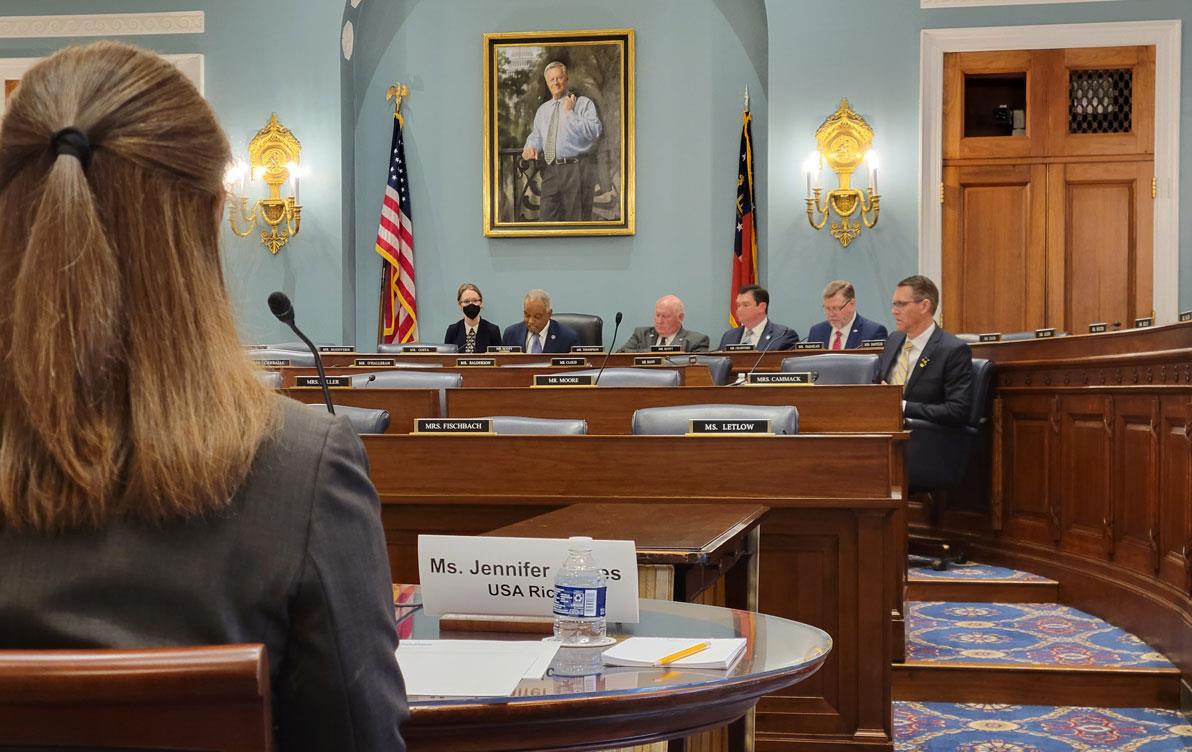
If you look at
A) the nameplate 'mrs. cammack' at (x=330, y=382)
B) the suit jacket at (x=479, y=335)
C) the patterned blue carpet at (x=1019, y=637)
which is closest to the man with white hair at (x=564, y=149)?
the suit jacket at (x=479, y=335)

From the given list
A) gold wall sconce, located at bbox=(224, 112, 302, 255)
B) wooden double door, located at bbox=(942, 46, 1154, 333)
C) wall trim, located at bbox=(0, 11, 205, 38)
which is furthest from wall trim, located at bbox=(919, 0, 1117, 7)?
wall trim, located at bbox=(0, 11, 205, 38)

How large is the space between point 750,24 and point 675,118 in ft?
3.12

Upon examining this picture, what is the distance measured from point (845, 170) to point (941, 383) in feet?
11.6

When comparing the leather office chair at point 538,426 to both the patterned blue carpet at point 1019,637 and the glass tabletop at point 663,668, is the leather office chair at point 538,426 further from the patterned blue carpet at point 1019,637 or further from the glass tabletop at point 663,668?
the glass tabletop at point 663,668

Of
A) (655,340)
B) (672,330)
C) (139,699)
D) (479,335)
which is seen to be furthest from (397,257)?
(139,699)

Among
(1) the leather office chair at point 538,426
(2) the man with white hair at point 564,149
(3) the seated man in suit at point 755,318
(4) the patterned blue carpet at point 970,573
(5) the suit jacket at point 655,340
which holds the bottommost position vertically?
(4) the patterned blue carpet at point 970,573

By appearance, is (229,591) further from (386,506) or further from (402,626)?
(386,506)

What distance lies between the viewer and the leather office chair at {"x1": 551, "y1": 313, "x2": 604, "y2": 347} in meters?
8.96

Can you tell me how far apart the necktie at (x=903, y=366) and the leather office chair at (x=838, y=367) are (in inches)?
9.9

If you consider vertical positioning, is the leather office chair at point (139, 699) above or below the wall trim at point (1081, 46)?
below

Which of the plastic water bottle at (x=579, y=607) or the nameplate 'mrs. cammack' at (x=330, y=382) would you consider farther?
the nameplate 'mrs. cammack' at (x=330, y=382)

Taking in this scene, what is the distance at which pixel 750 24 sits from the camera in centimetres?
956

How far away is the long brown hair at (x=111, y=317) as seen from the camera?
814 mm

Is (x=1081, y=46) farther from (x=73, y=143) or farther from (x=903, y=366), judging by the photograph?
(x=73, y=143)
